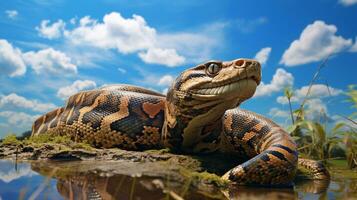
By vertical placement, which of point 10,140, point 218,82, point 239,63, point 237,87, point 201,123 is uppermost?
point 239,63

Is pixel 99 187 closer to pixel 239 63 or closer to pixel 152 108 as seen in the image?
pixel 239 63

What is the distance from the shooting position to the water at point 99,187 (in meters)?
3.86

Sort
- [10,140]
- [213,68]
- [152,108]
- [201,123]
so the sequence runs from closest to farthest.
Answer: [213,68]
[201,123]
[152,108]
[10,140]

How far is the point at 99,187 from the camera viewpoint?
4.18m

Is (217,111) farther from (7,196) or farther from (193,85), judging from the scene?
(7,196)

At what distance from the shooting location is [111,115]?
27.5ft

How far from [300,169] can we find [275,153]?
2.09 meters

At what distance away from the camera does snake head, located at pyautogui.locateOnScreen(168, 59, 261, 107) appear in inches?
239

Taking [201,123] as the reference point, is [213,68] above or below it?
above

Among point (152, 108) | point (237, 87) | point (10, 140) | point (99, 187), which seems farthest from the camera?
point (10, 140)

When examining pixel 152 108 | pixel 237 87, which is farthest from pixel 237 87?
pixel 152 108

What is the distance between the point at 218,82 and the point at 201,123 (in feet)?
2.87

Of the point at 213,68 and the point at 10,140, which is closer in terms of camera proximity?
the point at 213,68

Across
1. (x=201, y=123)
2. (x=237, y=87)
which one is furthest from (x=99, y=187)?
(x=201, y=123)
